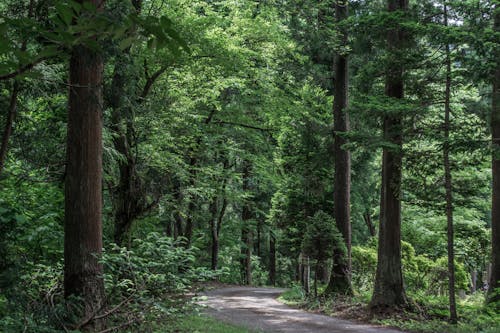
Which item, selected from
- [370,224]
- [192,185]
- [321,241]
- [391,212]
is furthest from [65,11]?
[370,224]

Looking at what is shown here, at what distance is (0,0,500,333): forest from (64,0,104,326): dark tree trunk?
0.02 m

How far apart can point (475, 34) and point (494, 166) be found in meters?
5.36

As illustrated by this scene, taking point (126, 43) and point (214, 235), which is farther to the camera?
point (214, 235)

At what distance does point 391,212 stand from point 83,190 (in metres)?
8.59

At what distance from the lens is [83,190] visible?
5.77 meters

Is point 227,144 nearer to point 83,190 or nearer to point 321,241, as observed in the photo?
point 321,241

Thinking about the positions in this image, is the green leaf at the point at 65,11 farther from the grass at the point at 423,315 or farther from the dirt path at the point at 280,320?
the grass at the point at 423,315

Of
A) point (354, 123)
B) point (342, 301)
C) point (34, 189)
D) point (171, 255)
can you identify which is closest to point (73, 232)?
point (171, 255)

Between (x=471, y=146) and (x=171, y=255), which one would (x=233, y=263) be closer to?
(x=471, y=146)

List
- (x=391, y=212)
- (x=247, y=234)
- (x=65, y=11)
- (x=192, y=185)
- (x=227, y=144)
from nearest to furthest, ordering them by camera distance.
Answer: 1. (x=65, y=11)
2. (x=391, y=212)
3. (x=192, y=185)
4. (x=227, y=144)
5. (x=247, y=234)

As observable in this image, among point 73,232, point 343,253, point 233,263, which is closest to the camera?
point 73,232

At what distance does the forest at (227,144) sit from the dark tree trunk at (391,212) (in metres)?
0.04

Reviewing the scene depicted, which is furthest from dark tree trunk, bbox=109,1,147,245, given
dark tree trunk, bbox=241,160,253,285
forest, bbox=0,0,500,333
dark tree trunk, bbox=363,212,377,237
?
dark tree trunk, bbox=363,212,377,237

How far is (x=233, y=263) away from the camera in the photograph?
3694cm
